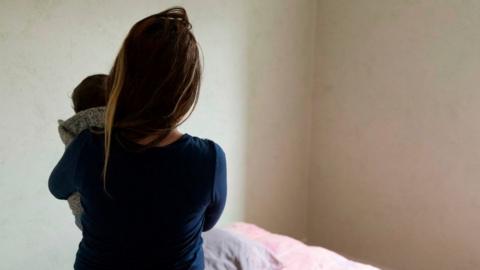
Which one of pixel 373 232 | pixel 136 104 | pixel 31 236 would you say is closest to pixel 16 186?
pixel 31 236

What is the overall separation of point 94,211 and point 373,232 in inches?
75.7

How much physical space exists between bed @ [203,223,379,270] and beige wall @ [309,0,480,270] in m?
0.76

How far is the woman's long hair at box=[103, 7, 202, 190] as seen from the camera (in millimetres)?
835

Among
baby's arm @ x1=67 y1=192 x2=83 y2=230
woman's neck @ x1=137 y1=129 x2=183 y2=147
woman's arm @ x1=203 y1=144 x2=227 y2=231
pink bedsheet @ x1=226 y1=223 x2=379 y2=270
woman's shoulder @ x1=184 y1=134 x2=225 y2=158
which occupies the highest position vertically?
woman's neck @ x1=137 y1=129 x2=183 y2=147

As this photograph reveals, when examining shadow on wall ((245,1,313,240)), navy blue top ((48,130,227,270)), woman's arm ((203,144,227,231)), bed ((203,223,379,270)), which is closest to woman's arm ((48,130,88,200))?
navy blue top ((48,130,227,270))

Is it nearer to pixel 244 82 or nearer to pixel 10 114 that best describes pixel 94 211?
pixel 10 114

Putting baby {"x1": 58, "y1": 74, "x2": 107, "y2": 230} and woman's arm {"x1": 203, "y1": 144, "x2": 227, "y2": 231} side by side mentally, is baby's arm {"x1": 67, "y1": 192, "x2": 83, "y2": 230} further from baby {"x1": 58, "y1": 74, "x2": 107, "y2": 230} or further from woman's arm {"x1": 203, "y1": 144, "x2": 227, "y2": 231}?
woman's arm {"x1": 203, "y1": 144, "x2": 227, "y2": 231}

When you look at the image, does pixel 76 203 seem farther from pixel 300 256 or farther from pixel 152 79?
pixel 300 256

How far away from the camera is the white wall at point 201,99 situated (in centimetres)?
134

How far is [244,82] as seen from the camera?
212 centimetres

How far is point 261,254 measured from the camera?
1.60m

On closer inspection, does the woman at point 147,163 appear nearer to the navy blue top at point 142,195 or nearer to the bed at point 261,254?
the navy blue top at point 142,195

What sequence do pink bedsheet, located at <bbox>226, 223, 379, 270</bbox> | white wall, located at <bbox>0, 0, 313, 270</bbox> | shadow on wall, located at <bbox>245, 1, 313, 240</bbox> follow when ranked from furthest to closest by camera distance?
1. shadow on wall, located at <bbox>245, 1, 313, 240</bbox>
2. pink bedsheet, located at <bbox>226, 223, 379, 270</bbox>
3. white wall, located at <bbox>0, 0, 313, 270</bbox>

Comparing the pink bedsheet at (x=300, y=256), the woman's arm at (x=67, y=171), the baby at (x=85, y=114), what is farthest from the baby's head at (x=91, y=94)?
the pink bedsheet at (x=300, y=256)
